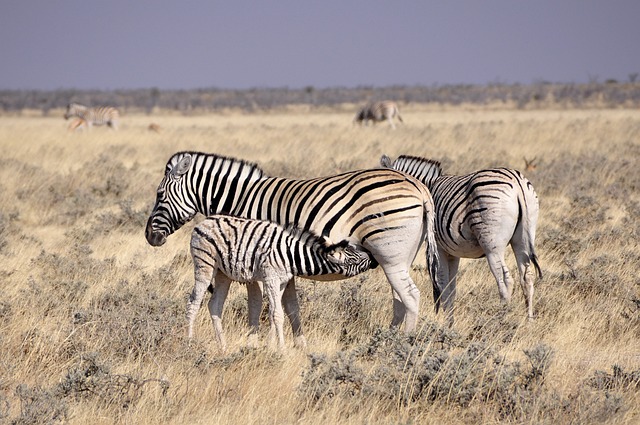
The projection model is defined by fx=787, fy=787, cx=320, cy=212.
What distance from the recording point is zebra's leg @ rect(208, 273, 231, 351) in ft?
20.3

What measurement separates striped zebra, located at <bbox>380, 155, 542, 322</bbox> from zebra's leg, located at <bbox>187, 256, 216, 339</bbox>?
1.85 metres

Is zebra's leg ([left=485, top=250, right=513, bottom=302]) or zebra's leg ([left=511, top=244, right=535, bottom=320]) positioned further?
zebra's leg ([left=511, top=244, right=535, bottom=320])

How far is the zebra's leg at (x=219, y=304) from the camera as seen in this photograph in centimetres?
620

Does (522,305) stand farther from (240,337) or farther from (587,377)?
(240,337)

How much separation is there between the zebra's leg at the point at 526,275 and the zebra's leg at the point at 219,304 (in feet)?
8.59

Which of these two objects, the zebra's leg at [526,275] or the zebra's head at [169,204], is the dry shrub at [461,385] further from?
the zebra's head at [169,204]

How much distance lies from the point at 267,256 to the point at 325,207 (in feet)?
2.37

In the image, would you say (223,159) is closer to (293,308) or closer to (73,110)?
(293,308)

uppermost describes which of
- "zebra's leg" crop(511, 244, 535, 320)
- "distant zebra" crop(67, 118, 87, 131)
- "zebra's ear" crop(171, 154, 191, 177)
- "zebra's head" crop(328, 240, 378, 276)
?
"zebra's ear" crop(171, 154, 191, 177)

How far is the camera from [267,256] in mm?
5855

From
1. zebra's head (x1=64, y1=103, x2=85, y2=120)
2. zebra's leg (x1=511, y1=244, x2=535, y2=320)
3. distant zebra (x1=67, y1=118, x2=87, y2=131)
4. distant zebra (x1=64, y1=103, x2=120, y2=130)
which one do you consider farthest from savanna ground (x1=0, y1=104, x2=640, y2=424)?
zebra's head (x1=64, y1=103, x2=85, y2=120)

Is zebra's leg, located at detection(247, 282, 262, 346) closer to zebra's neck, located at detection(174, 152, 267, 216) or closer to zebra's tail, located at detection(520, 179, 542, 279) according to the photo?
zebra's neck, located at detection(174, 152, 267, 216)

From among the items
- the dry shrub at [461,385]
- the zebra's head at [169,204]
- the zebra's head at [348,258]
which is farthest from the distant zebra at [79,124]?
the dry shrub at [461,385]

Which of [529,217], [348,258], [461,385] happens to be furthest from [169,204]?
[461,385]
